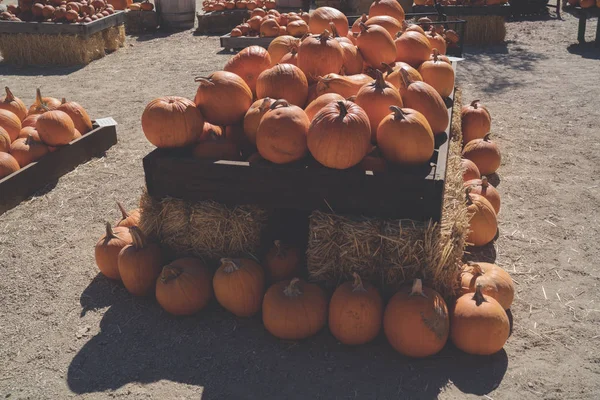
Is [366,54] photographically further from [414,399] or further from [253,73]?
[414,399]

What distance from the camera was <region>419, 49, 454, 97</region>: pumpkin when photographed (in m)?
4.10

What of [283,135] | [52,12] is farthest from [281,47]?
[52,12]

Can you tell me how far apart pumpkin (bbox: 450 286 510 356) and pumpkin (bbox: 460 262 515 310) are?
0.18m

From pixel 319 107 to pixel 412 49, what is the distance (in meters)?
1.50

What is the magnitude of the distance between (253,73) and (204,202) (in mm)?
1108

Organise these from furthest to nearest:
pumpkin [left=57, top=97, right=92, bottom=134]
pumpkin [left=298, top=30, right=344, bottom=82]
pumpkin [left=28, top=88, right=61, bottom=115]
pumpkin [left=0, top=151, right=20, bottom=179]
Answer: pumpkin [left=57, top=97, right=92, bottom=134], pumpkin [left=28, top=88, right=61, bottom=115], pumpkin [left=0, top=151, right=20, bottom=179], pumpkin [left=298, top=30, right=344, bottom=82]

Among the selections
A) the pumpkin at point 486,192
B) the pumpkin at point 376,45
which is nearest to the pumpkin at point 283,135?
the pumpkin at point 376,45

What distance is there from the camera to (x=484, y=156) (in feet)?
16.4

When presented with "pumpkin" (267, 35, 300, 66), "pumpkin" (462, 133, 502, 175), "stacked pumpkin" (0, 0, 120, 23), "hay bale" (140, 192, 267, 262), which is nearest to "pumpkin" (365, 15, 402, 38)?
"pumpkin" (267, 35, 300, 66)

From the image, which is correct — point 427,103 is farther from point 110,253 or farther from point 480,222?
point 110,253

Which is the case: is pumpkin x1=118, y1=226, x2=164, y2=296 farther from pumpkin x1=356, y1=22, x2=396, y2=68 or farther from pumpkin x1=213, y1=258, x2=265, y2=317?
pumpkin x1=356, y1=22, x2=396, y2=68

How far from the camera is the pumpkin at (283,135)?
3.06 meters

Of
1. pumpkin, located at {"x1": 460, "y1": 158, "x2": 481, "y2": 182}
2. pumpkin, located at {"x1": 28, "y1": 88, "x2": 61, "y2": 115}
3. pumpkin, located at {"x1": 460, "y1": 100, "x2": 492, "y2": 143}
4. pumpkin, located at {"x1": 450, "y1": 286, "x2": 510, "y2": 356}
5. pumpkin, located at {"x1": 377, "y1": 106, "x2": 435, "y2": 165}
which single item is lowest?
pumpkin, located at {"x1": 450, "y1": 286, "x2": 510, "y2": 356}

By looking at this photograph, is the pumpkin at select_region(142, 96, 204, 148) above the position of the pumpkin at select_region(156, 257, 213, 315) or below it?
above
